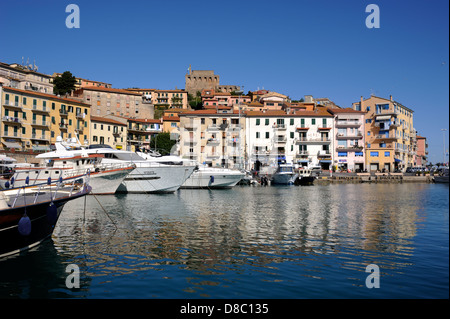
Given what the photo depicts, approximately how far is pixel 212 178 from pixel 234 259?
114 ft

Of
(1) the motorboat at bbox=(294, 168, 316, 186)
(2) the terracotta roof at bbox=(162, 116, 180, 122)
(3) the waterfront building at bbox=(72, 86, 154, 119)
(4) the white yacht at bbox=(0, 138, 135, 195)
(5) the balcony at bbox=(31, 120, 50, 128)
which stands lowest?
(1) the motorboat at bbox=(294, 168, 316, 186)

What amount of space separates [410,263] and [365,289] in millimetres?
3247

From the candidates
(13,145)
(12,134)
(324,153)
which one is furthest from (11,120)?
(324,153)

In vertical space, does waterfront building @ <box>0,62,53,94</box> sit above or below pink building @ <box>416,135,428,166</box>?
above

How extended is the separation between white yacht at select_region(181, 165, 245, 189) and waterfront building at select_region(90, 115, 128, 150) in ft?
111

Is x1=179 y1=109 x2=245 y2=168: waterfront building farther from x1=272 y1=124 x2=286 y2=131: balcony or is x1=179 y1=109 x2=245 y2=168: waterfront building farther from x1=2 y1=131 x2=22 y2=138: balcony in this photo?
x1=2 y1=131 x2=22 y2=138: balcony

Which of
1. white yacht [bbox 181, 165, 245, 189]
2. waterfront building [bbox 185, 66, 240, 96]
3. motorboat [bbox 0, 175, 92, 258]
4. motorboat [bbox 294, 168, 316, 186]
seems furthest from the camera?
waterfront building [bbox 185, 66, 240, 96]

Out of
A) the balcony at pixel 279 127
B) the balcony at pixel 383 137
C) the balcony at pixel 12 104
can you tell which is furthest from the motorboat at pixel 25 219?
the balcony at pixel 383 137

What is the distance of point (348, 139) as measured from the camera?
264 ft

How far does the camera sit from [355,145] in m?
80.8

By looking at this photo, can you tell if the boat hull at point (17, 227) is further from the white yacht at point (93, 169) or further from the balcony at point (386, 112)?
the balcony at point (386, 112)

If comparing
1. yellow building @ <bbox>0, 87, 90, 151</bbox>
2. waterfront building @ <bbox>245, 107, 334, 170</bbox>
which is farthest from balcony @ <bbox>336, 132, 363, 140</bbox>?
yellow building @ <bbox>0, 87, 90, 151</bbox>

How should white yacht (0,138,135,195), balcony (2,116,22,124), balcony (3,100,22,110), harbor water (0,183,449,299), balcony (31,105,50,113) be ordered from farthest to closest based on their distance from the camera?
balcony (31,105,50,113)
balcony (3,100,22,110)
balcony (2,116,22,124)
white yacht (0,138,135,195)
harbor water (0,183,449,299)

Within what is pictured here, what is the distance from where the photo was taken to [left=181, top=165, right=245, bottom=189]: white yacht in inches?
1829
